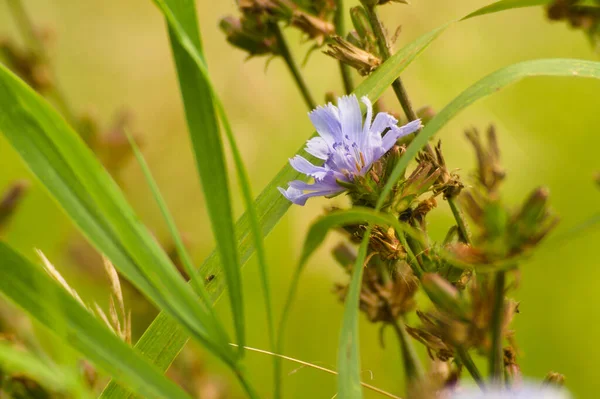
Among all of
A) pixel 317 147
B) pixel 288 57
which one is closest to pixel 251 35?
pixel 288 57

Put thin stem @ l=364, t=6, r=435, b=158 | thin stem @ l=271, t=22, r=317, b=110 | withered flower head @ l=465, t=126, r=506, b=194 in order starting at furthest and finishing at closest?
1. thin stem @ l=271, t=22, r=317, b=110
2. thin stem @ l=364, t=6, r=435, b=158
3. withered flower head @ l=465, t=126, r=506, b=194

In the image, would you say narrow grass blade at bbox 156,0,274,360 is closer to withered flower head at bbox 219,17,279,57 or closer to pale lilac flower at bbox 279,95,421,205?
pale lilac flower at bbox 279,95,421,205

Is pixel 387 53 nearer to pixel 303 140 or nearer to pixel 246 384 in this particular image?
pixel 246 384

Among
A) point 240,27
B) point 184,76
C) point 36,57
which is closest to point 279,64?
point 36,57

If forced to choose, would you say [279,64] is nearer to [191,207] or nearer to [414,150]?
[191,207]

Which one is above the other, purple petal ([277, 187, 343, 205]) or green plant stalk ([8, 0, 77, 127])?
green plant stalk ([8, 0, 77, 127])

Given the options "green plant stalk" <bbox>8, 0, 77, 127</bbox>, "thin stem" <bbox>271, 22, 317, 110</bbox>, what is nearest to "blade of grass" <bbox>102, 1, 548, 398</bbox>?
"thin stem" <bbox>271, 22, 317, 110</bbox>
